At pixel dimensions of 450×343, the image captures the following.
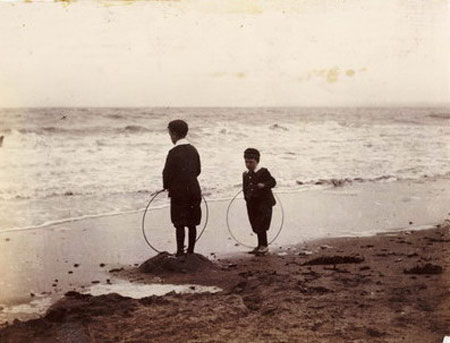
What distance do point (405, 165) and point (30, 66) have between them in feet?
10.5

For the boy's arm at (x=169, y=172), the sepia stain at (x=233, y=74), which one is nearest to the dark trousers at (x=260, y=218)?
the boy's arm at (x=169, y=172)

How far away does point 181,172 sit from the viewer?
158 inches

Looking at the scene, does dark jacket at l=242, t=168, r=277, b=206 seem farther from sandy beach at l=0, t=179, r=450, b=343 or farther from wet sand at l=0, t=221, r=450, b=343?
wet sand at l=0, t=221, r=450, b=343

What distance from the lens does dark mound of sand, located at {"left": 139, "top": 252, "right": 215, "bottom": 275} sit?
391 centimetres

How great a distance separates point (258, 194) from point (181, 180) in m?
0.67

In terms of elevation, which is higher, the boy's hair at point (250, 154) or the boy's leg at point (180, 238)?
the boy's hair at point (250, 154)

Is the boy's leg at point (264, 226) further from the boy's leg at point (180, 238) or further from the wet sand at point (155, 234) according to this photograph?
the boy's leg at point (180, 238)

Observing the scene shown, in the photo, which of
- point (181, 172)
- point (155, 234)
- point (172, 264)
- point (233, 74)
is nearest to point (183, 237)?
point (172, 264)

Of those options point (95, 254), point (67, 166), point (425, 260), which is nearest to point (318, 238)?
point (425, 260)

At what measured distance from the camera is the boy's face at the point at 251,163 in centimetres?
427

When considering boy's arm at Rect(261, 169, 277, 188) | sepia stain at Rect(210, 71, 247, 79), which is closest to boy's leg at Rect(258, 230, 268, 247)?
boy's arm at Rect(261, 169, 277, 188)

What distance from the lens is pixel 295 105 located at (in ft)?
14.1

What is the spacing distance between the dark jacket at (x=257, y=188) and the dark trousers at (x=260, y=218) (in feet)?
0.10

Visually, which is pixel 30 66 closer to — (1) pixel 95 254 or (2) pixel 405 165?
(1) pixel 95 254
